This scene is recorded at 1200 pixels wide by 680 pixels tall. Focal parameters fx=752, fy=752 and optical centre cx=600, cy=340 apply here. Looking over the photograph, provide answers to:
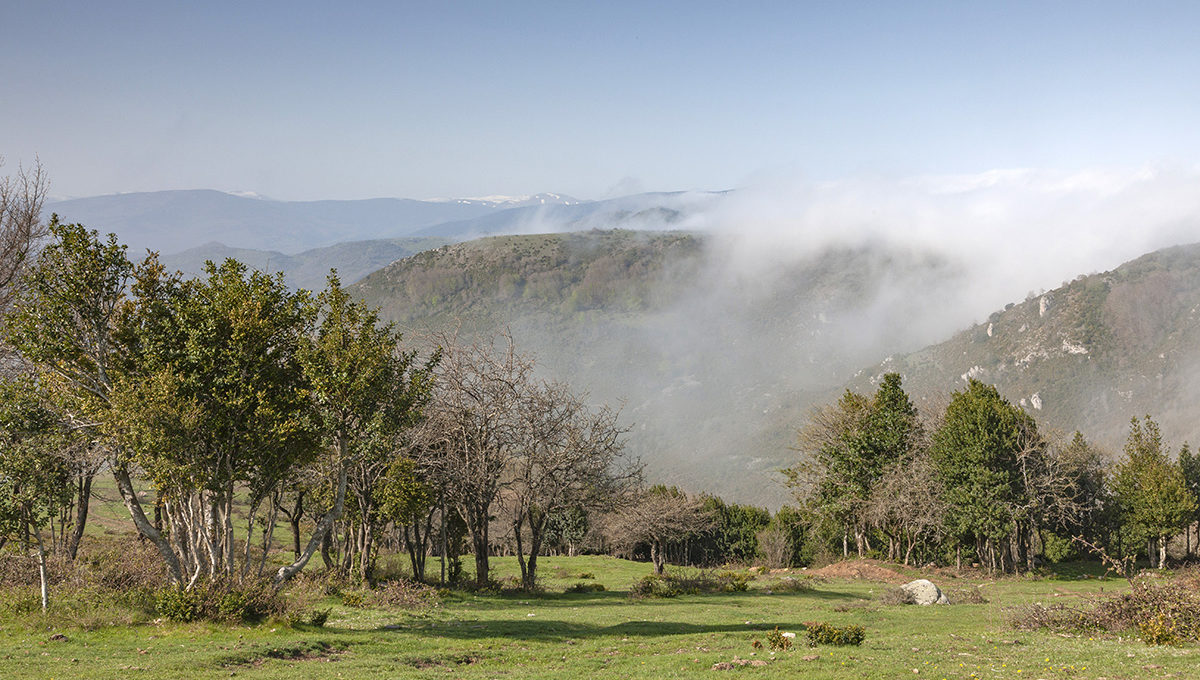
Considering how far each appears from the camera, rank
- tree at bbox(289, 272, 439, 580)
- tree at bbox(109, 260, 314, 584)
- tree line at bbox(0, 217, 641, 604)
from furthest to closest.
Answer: tree at bbox(289, 272, 439, 580), tree line at bbox(0, 217, 641, 604), tree at bbox(109, 260, 314, 584)

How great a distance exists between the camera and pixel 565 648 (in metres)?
20.2

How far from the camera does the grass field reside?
1491 centimetres

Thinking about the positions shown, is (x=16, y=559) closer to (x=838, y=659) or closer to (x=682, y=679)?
(x=682, y=679)

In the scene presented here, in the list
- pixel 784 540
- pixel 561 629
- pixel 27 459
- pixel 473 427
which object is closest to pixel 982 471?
pixel 784 540

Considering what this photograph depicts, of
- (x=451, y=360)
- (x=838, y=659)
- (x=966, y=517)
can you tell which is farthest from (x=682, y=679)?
(x=966, y=517)

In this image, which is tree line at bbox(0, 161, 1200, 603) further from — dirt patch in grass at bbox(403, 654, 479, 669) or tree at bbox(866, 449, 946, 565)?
dirt patch in grass at bbox(403, 654, 479, 669)

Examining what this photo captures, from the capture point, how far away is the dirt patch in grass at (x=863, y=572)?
1871 inches

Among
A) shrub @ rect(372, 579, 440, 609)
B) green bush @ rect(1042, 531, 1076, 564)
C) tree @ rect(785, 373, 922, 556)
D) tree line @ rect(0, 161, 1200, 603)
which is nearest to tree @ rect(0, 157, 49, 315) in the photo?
tree line @ rect(0, 161, 1200, 603)

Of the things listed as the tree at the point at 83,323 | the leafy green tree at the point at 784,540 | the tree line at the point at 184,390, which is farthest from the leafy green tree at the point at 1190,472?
the tree at the point at 83,323

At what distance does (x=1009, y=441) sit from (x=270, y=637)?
167 feet

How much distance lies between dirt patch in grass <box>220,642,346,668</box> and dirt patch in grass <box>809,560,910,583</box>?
37094 millimetres

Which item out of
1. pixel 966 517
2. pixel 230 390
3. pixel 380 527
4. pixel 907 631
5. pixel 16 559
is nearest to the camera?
pixel 230 390

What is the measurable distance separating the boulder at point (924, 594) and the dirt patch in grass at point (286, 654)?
24.7 meters

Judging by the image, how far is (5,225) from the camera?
91.1ft
